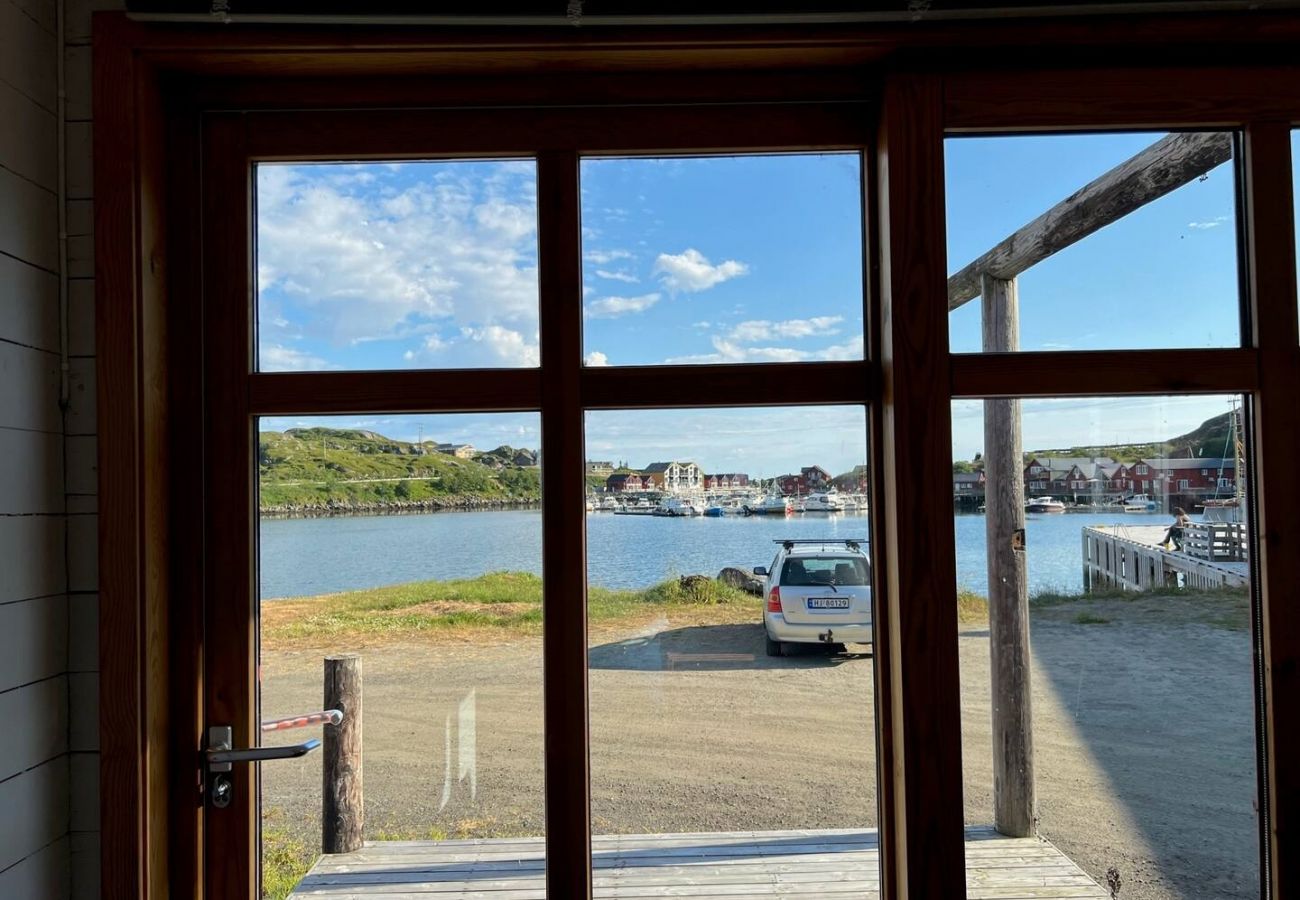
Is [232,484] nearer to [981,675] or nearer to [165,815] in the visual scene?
[165,815]

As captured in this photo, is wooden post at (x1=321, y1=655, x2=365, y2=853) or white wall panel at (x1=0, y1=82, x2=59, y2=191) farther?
wooden post at (x1=321, y1=655, x2=365, y2=853)

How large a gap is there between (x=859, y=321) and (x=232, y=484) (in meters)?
1.34

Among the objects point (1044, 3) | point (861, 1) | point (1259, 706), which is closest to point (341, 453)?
point (861, 1)

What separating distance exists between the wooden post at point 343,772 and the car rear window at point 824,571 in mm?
928

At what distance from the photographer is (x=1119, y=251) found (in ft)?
5.21

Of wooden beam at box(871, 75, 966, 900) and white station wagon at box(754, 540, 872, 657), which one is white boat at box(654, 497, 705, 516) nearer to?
white station wagon at box(754, 540, 872, 657)

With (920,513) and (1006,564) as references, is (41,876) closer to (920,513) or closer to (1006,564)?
(920,513)

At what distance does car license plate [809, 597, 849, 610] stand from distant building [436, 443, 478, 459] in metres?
0.77

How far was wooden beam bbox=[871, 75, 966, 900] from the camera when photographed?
1459 mm

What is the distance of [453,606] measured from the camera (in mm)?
1590

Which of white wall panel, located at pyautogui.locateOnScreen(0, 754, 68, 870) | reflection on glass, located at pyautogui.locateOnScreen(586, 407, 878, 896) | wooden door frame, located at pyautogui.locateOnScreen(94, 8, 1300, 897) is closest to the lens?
white wall panel, located at pyautogui.locateOnScreen(0, 754, 68, 870)

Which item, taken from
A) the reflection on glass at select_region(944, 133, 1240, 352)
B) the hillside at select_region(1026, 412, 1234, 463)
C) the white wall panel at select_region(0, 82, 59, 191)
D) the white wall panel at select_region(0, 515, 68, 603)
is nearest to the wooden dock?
the hillside at select_region(1026, 412, 1234, 463)

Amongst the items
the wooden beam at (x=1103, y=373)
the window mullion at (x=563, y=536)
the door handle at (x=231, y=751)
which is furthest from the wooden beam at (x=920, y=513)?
the door handle at (x=231, y=751)

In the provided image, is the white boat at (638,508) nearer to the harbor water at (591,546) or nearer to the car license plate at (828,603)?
the harbor water at (591,546)
